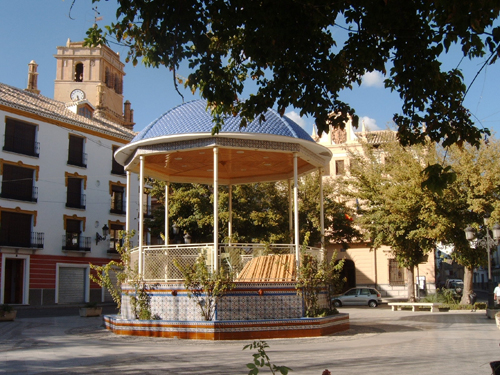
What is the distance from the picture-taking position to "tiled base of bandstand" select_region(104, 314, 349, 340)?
13535mm

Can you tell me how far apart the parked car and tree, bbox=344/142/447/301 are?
2564 mm

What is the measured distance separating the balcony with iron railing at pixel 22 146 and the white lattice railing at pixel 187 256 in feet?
68.4

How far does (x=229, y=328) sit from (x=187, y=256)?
7.20 ft

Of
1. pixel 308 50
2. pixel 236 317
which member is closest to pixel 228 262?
pixel 236 317

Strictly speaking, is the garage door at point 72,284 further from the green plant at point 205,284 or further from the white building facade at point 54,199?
the green plant at point 205,284

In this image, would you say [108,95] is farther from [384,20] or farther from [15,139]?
[384,20]

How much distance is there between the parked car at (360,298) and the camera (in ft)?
111

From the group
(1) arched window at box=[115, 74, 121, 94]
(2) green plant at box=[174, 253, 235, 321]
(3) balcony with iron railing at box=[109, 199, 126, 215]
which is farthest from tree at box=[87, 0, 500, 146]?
(1) arched window at box=[115, 74, 121, 94]

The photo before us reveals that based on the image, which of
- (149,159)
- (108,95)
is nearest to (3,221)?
(149,159)

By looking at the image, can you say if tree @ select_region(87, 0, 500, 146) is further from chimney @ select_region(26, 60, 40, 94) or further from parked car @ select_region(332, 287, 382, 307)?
chimney @ select_region(26, 60, 40, 94)

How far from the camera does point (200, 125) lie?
15.2m

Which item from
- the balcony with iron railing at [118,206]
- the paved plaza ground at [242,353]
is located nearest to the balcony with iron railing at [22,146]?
the balcony with iron railing at [118,206]

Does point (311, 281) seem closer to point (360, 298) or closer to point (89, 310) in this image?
point (89, 310)

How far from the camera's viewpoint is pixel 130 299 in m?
15.1
